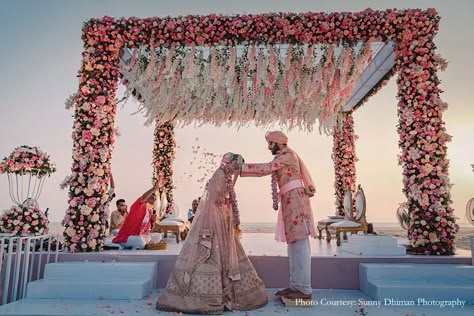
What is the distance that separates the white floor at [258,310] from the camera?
11.0 ft

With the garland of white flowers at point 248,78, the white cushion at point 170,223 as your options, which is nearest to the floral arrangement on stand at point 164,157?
the garland of white flowers at point 248,78

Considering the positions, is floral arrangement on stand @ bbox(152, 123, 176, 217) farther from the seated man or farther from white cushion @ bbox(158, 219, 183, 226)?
the seated man

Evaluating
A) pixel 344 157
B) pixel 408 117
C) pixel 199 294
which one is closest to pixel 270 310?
pixel 199 294

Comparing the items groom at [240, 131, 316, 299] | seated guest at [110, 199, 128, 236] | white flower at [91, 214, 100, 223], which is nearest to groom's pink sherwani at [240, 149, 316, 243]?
groom at [240, 131, 316, 299]

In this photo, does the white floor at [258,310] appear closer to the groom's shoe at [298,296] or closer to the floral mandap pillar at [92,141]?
the groom's shoe at [298,296]

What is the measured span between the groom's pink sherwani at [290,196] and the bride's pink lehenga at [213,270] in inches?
17.5

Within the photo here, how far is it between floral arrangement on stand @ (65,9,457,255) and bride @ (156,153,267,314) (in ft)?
6.97

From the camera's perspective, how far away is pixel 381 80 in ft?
22.8

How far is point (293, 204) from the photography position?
3.72 meters

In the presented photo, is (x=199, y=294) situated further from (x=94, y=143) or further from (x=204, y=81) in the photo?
(x=204, y=81)

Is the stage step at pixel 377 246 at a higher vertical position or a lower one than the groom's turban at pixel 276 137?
lower

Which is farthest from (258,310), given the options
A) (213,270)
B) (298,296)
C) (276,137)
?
(276,137)

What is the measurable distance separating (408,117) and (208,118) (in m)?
4.31

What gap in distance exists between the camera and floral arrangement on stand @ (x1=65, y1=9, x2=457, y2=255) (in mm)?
4750
